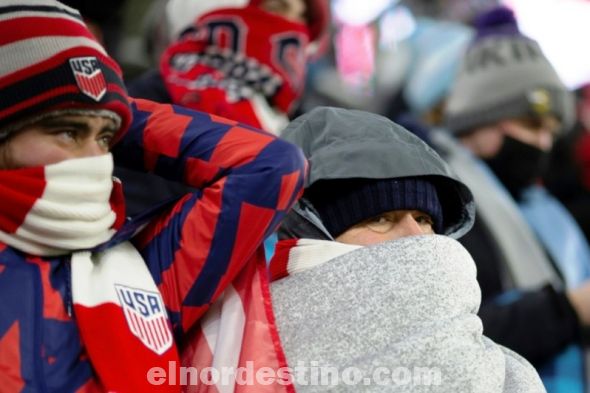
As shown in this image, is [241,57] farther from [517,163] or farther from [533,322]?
[517,163]

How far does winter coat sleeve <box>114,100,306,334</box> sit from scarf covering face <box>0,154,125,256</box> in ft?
0.49

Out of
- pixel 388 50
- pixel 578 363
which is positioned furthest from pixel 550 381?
pixel 388 50

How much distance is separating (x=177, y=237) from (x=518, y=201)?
7.43 feet

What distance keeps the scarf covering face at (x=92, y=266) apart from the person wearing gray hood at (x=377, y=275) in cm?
26

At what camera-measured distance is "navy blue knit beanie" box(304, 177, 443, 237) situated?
96.6 inches

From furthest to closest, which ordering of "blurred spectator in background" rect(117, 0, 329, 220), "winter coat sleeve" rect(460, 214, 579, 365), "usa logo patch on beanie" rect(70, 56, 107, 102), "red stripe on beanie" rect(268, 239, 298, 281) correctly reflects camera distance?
"winter coat sleeve" rect(460, 214, 579, 365) < "blurred spectator in background" rect(117, 0, 329, 220) < "red stripe on beanie" rect(268, 239, 298, 281) < "usa logo patch on beanie" rect(70, 56, 107, 102)

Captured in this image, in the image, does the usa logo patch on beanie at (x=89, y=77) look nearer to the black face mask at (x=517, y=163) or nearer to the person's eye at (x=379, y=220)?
the person's eye at (x=379, y=220)

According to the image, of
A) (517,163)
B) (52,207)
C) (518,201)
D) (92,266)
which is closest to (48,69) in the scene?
(52,207)

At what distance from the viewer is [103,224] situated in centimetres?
224

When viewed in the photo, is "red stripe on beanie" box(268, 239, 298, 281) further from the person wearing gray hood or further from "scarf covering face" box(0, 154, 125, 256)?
"scarf covering face" box(0, 154, 125, 256)

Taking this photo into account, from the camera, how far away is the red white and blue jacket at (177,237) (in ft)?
6.93

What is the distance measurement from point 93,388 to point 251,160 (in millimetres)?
481

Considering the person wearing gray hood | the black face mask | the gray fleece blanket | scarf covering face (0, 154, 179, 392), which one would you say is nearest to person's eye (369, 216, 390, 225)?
the person wearing gray hood

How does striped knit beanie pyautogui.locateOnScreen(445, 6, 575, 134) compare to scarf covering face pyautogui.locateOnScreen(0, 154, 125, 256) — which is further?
striped knit beanie pyautogui.locateOnScreen(445, 6, 575, 134)
